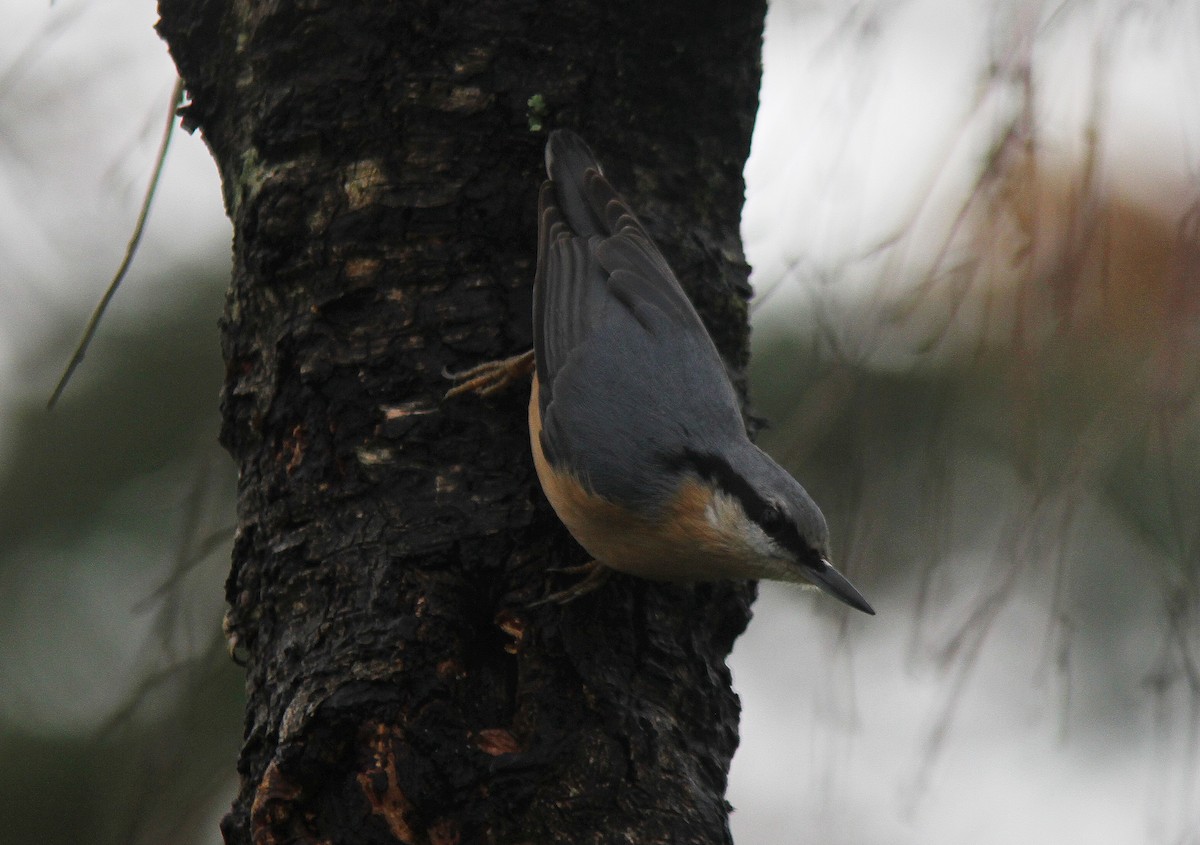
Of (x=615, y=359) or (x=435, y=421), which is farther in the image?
(x=615, y=359)

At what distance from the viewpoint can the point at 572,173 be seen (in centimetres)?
229

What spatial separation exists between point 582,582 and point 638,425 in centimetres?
44

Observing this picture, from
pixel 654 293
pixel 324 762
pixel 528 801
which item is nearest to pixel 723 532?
pixel 654 293

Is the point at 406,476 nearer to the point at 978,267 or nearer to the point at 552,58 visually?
the point at 552,58

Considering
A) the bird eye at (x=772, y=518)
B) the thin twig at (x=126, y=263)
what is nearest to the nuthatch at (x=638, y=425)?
the bird eye at (x=772, y=518)

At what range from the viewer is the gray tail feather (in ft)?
7.27

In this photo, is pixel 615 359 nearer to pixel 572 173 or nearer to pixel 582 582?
pixel 572 173

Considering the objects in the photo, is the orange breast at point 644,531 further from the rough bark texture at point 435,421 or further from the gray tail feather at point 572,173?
the gray tail feather at point 572,173

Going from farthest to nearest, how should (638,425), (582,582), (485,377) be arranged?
1. (638,425)
2. (485,377)
3. (582,582)

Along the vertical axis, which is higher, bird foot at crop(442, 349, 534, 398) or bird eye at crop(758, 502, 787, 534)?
bird foot at crop(442, 349, 534, 398)

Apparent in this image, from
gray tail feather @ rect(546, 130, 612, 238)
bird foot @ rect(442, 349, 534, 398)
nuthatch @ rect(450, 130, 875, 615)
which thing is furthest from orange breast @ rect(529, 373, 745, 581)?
gray tail feather @ rect(546, 130, 612, 238)

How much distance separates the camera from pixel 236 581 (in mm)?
2152

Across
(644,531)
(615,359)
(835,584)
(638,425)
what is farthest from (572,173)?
(835,584)

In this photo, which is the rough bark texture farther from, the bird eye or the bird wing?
the bird eye
